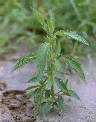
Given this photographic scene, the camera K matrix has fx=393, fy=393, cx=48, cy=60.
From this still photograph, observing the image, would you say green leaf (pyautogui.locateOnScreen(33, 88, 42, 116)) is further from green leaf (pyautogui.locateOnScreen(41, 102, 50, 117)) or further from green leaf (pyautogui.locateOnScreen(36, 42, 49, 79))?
green leaf (pyautogui.locateOnScreen(36, 42, 49, 79))

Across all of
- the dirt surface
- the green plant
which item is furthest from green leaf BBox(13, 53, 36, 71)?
the dirt surface

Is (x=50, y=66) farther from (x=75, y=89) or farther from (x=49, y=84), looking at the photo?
(x=75, y=89)

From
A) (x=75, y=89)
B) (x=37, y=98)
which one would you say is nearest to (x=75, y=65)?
(x=37, y=98)

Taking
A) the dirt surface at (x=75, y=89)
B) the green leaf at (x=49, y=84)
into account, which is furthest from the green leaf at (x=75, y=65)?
the dirt surface at (x=75, y=89)

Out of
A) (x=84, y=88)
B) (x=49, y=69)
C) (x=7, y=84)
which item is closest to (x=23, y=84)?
(x=7, y=84)

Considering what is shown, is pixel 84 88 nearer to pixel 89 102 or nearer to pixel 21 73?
pixel 89 102

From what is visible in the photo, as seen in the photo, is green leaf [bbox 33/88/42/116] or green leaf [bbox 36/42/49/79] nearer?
green leaf [bbox 36/42/49/79]

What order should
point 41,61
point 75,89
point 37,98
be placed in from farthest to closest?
point 75,89 → point 37,98 → point 41,61

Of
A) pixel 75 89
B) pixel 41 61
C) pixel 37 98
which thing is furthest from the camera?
pixel 75 89

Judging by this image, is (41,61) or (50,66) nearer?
(41,61)
